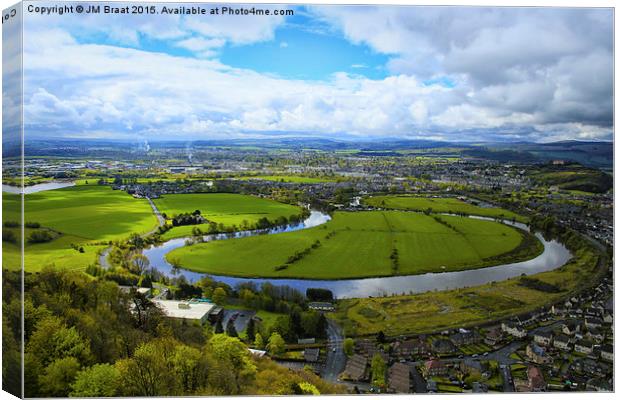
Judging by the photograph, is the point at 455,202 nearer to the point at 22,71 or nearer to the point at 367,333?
the point at 367,333

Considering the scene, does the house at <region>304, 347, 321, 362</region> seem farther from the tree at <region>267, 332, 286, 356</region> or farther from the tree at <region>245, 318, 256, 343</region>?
the tree at <region>245, 318, 256, 343</region>

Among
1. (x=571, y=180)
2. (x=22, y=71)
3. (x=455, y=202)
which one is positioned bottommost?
(x=455, y=202)

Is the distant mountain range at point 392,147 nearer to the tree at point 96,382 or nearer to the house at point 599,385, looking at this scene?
the house at point 599,385

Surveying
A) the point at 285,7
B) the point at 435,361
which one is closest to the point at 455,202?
the point at 435,361

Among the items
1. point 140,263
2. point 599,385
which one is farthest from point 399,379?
point 140,263

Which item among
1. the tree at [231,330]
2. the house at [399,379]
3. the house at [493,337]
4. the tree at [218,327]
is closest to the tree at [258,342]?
the tree at [231,330]
